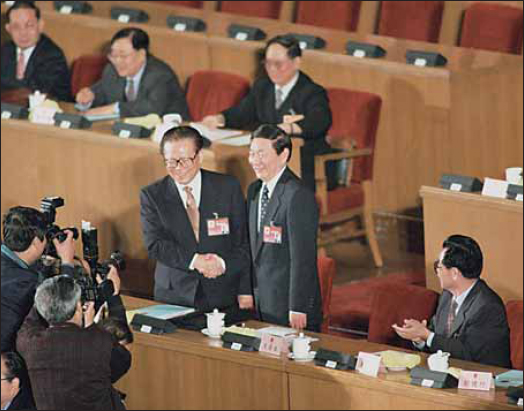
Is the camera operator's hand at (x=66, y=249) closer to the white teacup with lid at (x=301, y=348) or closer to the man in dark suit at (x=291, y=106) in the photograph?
the white teacup with lid at (x=301, y=348)

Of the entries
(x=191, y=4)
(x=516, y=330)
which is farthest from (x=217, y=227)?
(x=191, y=4)

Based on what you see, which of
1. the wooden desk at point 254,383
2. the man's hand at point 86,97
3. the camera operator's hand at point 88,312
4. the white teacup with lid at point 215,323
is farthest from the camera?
the man's hand at point 86,97

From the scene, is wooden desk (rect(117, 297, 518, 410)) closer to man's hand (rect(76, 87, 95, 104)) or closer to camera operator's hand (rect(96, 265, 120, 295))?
camera operator's hand (rect(96, 265, 120, 295))

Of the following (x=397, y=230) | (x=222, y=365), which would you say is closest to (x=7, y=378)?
(x=222, y=365)

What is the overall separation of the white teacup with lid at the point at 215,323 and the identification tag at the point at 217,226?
12.5 inches

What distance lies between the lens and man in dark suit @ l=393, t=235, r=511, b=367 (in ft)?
17.9

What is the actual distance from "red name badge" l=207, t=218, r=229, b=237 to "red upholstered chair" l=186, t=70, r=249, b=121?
2285 millimetres

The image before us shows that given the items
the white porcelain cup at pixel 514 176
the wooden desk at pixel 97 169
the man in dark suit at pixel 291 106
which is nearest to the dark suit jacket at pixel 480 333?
the white porcelain cup at pixel 514 176

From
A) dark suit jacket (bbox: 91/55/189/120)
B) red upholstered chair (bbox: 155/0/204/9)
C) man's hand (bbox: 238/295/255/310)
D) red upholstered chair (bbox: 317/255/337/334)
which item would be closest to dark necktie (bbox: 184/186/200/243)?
man's hand (bbox: 238/295/255/310)

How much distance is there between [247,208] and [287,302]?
387mm

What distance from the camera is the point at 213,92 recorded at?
8.22 metres

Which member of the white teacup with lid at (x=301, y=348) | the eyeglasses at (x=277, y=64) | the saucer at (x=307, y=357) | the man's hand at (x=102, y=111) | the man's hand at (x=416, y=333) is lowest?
the saucer at (x=307, y=357)

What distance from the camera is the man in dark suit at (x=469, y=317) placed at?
5.46 metres

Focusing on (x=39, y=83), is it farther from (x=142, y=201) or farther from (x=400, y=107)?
(x=142, y=201)
